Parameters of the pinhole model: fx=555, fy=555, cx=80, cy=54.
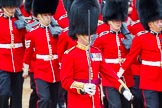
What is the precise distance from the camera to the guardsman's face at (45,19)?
7.34 m

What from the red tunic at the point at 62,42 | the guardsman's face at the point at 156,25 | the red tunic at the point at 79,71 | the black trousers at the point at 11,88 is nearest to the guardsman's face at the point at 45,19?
the red tunic at the point at 62,42

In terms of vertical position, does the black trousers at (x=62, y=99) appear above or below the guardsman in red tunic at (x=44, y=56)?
below

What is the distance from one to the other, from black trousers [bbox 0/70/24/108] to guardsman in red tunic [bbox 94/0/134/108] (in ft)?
3.99

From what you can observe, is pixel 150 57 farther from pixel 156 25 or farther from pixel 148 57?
pixel 156 25

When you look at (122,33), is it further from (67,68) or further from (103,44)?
(67,68)

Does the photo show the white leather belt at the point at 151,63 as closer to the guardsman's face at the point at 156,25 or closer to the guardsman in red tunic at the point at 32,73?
the guardsman's face at the point at 156,25

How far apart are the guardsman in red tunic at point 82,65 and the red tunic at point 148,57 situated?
46.4 inches

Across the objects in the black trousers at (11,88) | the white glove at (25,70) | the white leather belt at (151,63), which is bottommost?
the black trousers at (11,88)

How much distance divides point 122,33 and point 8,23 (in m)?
1.55

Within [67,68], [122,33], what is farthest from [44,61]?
[67,68]

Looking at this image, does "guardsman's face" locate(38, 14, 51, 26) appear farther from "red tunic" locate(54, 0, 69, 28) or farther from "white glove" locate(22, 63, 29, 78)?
"red tunic" locate(54, 0, 69, 28)

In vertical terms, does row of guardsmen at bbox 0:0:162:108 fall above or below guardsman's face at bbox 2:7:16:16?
below

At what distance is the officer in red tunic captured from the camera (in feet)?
24.4

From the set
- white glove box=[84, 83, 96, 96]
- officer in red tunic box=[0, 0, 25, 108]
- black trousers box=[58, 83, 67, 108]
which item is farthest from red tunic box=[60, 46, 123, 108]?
black trousers box=[58, 83, 67, 108]
